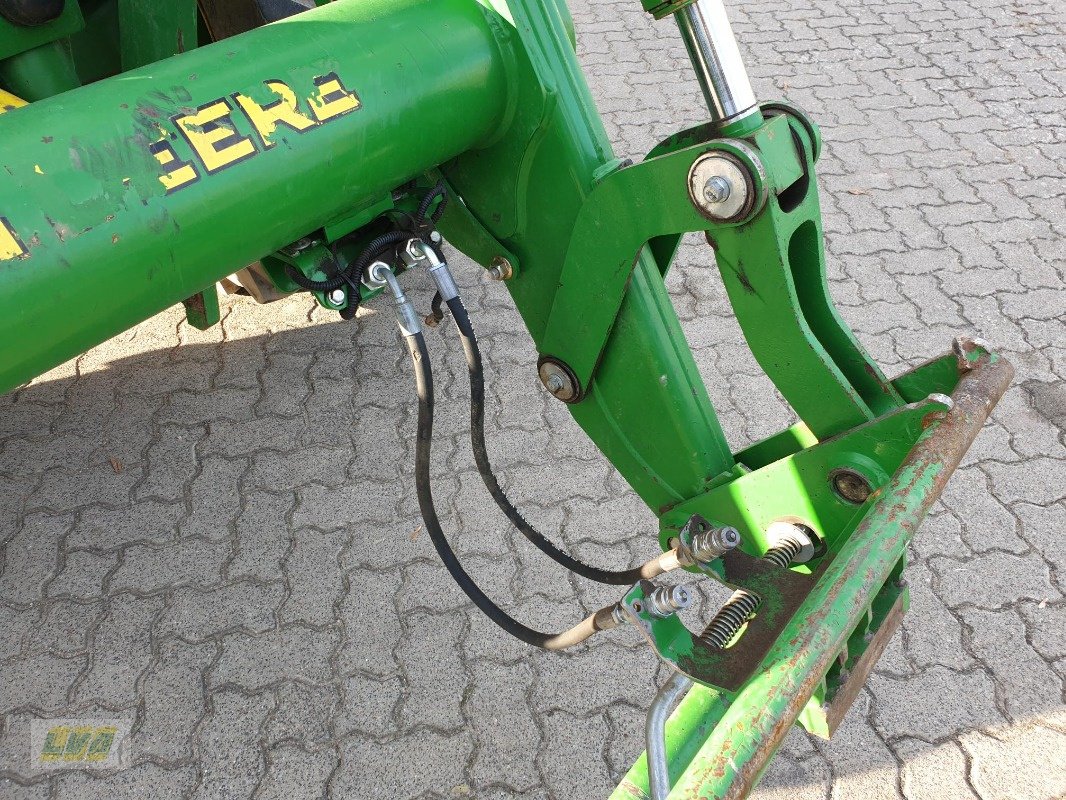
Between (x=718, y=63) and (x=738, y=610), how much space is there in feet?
2.42

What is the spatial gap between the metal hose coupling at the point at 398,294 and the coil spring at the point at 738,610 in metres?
0.60

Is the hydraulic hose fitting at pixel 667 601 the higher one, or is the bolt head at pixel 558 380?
the bolt head at pixel 558 380

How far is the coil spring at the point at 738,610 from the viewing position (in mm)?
1253

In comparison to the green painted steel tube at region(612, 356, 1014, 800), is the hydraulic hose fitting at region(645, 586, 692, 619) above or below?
below

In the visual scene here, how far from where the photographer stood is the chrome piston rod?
121 centimetres

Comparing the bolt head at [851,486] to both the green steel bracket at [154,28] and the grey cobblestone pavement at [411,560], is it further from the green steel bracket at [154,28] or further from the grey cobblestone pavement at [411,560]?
the green steel bracket at [154,28]

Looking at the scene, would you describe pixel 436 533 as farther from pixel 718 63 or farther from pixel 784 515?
pixel 718 63

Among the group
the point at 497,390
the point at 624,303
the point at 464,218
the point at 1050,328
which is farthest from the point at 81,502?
the point at 1050,328

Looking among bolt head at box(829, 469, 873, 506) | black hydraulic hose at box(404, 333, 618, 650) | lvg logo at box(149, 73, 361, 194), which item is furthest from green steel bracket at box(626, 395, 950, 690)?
lvg logo at box(149, 73, 361, 194)

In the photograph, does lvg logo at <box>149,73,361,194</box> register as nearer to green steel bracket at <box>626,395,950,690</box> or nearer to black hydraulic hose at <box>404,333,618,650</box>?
black hydraulic hose at <box>404,333,618,650</box>

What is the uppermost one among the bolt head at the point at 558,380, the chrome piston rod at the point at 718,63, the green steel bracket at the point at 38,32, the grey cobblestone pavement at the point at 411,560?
the green steel bracket at the point at 38,32

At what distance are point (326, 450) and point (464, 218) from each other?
4.69ft

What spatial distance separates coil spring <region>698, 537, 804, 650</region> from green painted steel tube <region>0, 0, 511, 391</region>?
0.74 m

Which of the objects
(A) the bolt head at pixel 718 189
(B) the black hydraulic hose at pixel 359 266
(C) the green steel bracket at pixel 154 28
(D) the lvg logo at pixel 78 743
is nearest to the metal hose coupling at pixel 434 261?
(B) the black hydraulic hose at pixel 359 266
